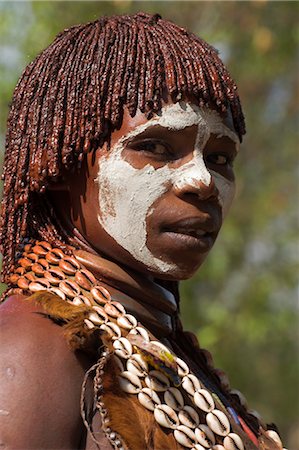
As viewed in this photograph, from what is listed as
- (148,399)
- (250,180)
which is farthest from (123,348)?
(250,180)

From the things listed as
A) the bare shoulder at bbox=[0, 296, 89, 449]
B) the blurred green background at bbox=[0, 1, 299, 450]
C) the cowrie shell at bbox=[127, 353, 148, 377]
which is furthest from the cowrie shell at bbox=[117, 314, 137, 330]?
the blurred green background at bbox=[0, 1, 299, 450]

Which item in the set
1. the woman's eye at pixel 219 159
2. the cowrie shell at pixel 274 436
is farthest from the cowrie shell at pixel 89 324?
the cowrie shell at pixel 274 436

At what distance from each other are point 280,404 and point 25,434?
426 inches

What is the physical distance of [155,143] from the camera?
287 cm

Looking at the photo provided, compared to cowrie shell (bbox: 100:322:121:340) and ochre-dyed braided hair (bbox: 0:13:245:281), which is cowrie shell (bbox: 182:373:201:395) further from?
ochre-dyed braided hair (bbox: 0:13:245:281)

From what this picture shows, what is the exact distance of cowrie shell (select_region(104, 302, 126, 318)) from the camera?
2786 mm

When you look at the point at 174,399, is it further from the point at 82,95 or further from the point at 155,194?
the point at 82,95

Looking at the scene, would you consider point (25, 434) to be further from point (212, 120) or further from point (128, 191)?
point (212, 120)

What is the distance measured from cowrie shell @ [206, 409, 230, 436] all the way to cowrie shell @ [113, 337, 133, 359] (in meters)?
0.30

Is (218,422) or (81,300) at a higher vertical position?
(81,300)

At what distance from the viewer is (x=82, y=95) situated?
2.89m

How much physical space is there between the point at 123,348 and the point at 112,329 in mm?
62

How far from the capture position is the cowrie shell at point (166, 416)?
265 cm

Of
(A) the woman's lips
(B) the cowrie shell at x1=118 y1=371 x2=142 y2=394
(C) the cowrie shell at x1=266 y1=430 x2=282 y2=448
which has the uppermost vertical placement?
(A) the woman's lips
